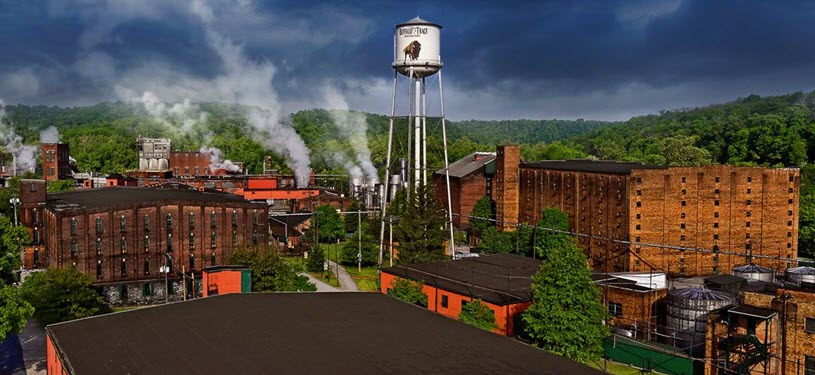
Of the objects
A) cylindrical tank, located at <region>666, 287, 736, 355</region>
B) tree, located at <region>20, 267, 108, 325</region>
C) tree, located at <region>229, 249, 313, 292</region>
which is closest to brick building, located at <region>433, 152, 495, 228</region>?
tree, located at <region>229, 249, 313, 292</region>

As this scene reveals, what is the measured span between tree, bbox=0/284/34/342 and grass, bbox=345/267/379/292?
82.0 ft

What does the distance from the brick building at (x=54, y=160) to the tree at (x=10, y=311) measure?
82.9m

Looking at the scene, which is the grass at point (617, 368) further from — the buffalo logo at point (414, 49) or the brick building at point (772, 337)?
the buffalo logo at point (414, 49)

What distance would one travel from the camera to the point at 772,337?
29.7 m

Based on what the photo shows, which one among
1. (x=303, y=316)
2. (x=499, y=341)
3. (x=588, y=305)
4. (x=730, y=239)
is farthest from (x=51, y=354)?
(x=730, y=239)

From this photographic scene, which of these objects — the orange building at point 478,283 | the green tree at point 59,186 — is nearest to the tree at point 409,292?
the orange building at point 478,283

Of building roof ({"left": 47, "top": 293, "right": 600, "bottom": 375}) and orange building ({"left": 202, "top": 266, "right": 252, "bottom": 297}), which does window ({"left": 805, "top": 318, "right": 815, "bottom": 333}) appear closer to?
building roof ({"left": 47, "top": 293, "right": 600, "bottom": 375})

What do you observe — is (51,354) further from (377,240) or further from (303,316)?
(377,240)

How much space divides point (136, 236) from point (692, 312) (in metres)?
33.6

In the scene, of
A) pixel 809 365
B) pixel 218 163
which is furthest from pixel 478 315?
pixel 218 163

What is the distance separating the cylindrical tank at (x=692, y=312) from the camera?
35.4m

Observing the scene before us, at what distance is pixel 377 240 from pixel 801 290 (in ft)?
133

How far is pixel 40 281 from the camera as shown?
3688 centimetres

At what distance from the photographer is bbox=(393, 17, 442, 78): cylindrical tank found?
53906 millimetres
